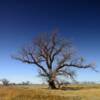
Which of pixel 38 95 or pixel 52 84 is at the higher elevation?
pixel 52 84

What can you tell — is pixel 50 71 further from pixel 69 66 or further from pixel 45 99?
pixel 45 99

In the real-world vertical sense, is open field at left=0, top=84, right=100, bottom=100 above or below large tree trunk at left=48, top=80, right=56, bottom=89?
below

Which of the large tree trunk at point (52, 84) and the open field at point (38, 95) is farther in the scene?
the large tree trunk at point (52, 84)

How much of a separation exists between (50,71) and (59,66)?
157 centimetres

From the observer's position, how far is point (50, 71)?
1666 inches

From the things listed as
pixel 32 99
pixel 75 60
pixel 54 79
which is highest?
pixel 75 60

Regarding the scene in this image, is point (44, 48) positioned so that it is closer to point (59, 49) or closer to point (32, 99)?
point (59, 49)

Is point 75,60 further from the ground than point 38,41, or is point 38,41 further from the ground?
point 38,41

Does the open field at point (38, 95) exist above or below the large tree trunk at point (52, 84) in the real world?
below

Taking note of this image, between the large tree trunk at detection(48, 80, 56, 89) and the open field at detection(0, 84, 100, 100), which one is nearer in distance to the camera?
the open field at detection(0, 84, 100, 100)

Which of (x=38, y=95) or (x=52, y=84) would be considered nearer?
(x=38, y=95)

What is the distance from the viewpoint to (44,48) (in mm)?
42875

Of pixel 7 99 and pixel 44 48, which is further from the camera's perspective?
pixel 44 48

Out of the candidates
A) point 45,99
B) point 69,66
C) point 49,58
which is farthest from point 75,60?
point 45,99
